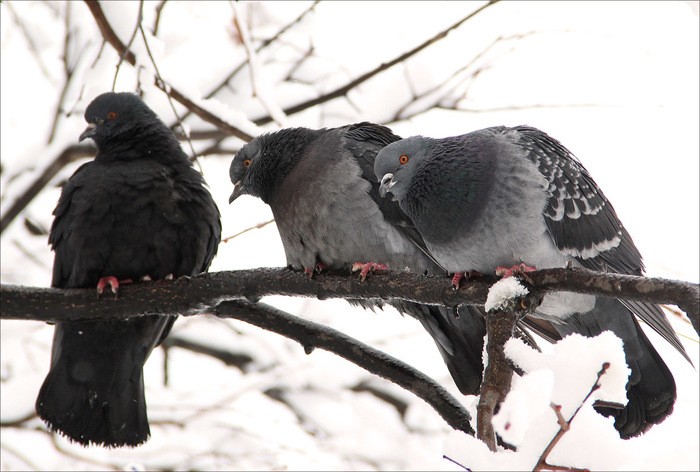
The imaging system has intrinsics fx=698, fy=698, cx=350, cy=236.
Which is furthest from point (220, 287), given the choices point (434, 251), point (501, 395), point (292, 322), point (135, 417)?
point (501, 395)

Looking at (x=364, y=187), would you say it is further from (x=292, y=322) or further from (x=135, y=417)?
(x=135, y=417)

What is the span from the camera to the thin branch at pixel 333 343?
3.69m

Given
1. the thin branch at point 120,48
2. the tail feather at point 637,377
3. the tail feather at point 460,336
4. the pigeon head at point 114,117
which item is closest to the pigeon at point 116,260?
the pigeon head at point 114,117

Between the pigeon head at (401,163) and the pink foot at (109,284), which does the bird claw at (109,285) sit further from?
the pigeon head at (401,163)

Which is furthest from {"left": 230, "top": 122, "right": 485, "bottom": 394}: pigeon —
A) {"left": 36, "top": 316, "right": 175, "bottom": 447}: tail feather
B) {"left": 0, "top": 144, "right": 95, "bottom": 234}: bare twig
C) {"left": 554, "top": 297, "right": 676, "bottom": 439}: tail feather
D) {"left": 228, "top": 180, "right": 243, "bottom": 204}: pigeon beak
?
{"left": 0, "top": 144, "right": 95, "bottom": 234}: bare twig

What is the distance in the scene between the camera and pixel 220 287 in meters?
3.39

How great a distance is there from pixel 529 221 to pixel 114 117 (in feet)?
9.82

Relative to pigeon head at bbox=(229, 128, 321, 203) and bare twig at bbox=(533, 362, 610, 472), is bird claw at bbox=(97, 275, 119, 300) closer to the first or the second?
pigeon head at bbox=(229, 128, 321, 203)

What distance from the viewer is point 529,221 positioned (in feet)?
11.0

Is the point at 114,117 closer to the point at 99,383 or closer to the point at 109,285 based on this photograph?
the point at 109,285

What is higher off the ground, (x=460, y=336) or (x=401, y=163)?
(x=401, y=163)

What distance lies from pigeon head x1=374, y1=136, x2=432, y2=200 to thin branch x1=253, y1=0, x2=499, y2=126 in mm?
1756

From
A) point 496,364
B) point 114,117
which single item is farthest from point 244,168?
point 496,364

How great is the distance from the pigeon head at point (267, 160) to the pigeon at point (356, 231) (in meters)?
0.12
